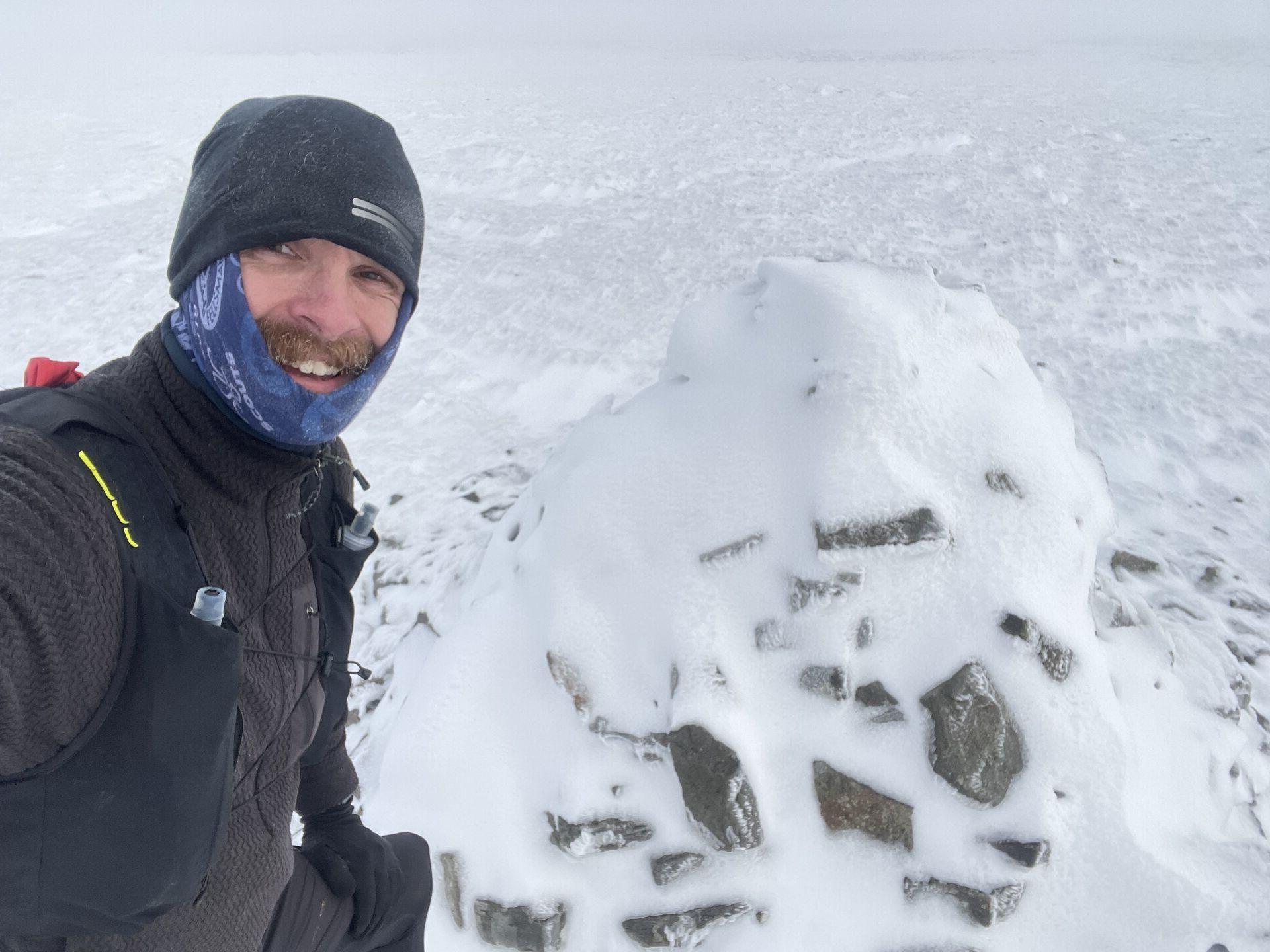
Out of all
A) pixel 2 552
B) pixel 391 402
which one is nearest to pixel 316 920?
pixel 2 552

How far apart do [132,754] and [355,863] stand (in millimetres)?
1154

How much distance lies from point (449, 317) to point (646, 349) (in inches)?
72.4

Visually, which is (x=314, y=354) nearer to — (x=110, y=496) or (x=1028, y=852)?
(x=110, y=496)

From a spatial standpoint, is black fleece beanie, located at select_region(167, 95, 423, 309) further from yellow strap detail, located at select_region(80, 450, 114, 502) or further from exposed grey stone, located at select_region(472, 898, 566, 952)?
exposed grey stone, located at select_region(472, 898, 566, 952)

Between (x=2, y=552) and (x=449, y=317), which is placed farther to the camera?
(x=449, y=317)

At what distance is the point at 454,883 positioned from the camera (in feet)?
8.56

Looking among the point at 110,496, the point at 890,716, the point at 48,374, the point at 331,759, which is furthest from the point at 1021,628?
the point at 48,374

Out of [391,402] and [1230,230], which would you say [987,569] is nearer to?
[391,402]

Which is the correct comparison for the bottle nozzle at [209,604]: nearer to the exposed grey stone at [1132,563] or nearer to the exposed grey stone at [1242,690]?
the exposed grey stone at [1242,690]

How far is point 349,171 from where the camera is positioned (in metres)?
1.54

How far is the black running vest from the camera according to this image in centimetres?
106

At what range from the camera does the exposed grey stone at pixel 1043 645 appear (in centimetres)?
260

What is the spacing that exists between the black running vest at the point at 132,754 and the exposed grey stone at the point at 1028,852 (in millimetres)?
2227

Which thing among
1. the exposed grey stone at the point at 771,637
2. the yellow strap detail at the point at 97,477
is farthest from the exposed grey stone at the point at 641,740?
the yellow strap detail at the point at 97,477
